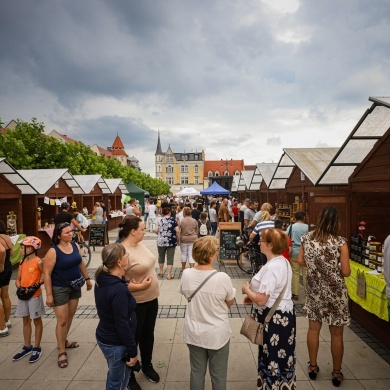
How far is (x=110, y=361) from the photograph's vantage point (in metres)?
2.62

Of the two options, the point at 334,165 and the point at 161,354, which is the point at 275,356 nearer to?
the point at 161,354

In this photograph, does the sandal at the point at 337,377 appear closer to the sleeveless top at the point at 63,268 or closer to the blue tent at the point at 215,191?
the sleeveless top at the point at 63,268

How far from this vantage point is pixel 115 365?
8.61 feet

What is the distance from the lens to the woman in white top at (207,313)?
2566mm

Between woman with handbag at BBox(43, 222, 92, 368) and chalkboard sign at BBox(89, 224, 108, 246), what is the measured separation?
25.4 ft

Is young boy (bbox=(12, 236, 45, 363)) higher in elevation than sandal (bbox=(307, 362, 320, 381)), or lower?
higher

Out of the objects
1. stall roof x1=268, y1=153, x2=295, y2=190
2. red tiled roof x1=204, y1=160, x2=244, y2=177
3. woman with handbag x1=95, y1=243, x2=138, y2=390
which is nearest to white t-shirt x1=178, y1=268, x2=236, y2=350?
woman with handbag x1=95, y1=243, x2=138, y2=390

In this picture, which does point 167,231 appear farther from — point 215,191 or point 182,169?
point 182,169

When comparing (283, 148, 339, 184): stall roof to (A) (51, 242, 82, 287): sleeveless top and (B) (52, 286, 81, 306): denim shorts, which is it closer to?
(A) (51, 242, 82, 287): sleeveless top

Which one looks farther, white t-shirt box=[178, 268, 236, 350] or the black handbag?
the black handbag

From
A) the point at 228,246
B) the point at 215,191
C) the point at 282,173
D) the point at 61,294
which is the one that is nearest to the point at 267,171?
the point at 282,173

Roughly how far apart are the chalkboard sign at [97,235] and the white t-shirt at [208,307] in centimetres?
957

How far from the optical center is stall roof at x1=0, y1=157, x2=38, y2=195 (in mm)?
9133

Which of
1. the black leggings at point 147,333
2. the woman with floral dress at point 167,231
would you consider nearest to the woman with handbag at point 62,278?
the black leggings at point 147,333
